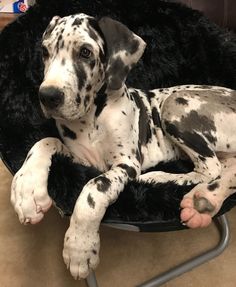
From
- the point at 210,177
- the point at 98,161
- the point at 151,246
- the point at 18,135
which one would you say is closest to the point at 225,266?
the point at 151,246

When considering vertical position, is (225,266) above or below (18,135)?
below

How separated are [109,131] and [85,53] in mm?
281

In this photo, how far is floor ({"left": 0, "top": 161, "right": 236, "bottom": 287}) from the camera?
1.82 m

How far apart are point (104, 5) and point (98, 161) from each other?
817mm

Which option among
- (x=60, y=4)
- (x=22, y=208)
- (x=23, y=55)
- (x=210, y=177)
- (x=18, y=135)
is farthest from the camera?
(x=60, y=4)

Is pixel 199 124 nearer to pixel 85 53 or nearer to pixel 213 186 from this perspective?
pixel 213 186

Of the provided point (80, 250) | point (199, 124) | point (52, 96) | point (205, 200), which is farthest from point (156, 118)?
point (80, 250)

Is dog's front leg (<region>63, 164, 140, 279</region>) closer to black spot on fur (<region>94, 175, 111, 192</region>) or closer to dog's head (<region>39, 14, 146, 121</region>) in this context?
black spot on fur (<region>94, 175, 111, 192</region>)

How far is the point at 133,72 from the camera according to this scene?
6.55ft

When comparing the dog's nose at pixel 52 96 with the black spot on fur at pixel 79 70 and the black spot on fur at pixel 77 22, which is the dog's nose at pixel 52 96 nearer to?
A: the black spot on fur at pixel 79 70

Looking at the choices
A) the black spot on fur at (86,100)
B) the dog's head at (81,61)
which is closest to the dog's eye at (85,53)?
the dog's head at (81,61)

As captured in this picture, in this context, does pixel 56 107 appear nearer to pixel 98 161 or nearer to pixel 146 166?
pixel 98 161

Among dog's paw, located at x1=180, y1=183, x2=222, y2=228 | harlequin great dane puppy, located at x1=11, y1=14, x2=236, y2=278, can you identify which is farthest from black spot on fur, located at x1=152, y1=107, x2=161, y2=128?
dog's paw, located at x1=180, y1=183, x2=222, y2=228

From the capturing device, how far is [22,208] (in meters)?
1.24
